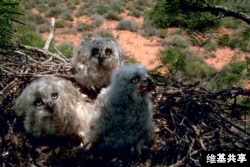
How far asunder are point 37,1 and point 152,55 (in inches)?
529

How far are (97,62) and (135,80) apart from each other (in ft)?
3.94

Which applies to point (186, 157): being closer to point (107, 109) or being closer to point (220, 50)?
point (107, 109)

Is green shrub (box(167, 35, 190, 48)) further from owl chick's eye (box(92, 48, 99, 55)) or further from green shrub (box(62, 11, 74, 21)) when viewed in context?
owl chick's eye (box(92, 48, 99, 55))

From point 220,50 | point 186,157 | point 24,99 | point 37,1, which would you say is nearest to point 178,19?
point 186,157

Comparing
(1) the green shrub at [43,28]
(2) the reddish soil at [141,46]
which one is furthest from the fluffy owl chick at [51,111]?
(1) the green shrub at [43,28]

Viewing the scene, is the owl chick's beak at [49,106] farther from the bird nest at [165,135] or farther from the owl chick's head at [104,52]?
the owl chick's head at [104,52]

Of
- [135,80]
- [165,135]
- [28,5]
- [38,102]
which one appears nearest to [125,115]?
[135,80]

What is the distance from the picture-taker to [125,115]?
357 cm

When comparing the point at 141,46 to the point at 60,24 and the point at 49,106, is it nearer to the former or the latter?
the point at 60,24

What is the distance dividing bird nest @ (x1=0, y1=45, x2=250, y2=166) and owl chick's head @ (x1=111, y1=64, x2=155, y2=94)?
604 millimetres

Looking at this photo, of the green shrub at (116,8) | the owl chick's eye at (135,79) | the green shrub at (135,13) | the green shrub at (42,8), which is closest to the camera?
the owl chick's eye at (135,79)

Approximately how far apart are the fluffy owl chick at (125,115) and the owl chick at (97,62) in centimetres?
88

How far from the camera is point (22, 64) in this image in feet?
15.6

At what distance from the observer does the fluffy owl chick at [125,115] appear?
3506 millimetres
